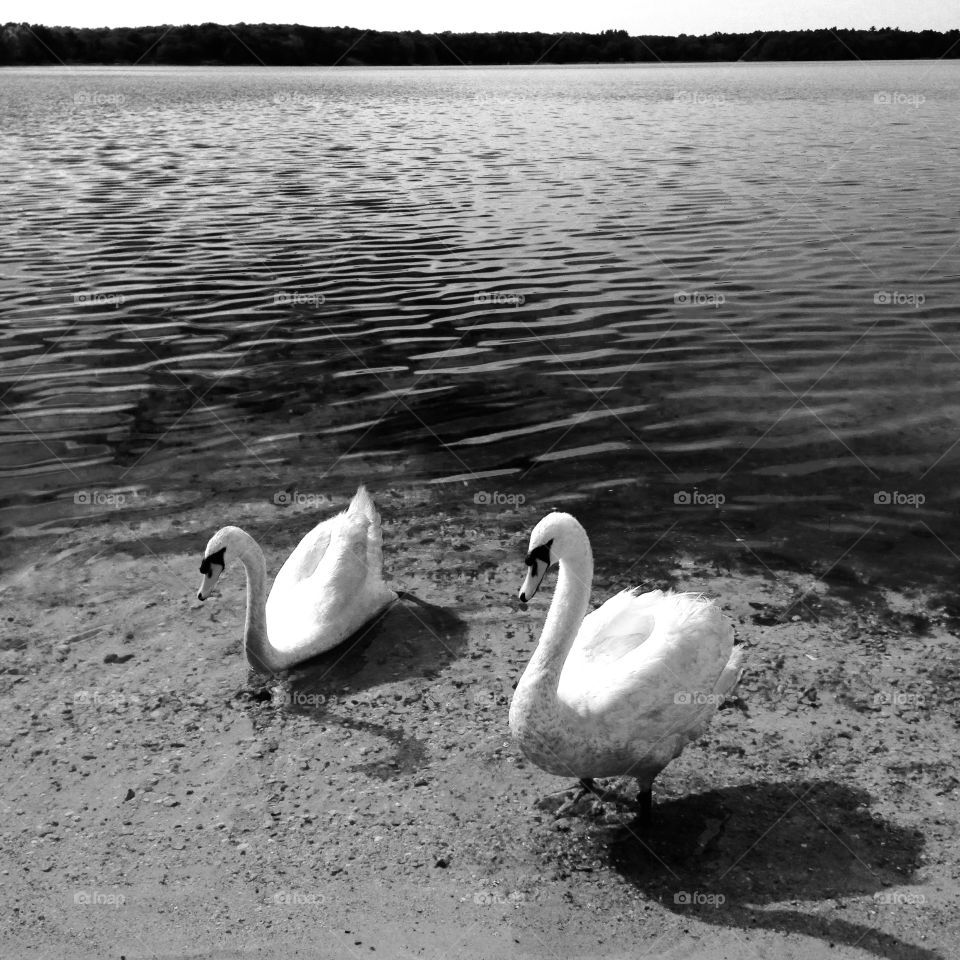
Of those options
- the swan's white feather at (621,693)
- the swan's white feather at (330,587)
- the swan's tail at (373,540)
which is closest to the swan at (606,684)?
the swan's white feather at (621,693)

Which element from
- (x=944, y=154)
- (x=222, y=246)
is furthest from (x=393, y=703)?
(x=944, y=154)

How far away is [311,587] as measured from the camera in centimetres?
895

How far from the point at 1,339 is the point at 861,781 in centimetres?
1490

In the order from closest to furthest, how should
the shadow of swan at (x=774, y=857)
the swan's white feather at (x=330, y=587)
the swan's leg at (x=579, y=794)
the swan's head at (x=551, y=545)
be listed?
the shadow of swan at (x=774, y=857)
the swan's head at (x=551, y=545)
the swan's leg at (x=579, y=794)
the swan's white feather at (x=330, y=587)

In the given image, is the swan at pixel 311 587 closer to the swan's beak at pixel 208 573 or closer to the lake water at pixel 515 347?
the swan's beak at pixel 208 573

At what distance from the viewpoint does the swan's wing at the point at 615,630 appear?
267 inches

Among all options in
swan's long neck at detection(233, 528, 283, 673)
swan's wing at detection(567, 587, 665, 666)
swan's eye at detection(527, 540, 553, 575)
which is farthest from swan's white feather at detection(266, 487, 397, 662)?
swan's eye at detection(527, 540, 553, 575)

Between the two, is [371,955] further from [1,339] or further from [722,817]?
[1,339]

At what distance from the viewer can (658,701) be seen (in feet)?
20.3

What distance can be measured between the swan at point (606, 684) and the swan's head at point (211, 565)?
9.20ft

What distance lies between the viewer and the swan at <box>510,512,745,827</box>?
6086 millimetres

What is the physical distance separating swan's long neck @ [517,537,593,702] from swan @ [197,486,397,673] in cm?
267

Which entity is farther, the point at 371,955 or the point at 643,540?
the point at 643,540

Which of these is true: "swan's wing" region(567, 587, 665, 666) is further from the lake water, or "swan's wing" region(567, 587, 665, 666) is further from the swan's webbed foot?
the lake water
